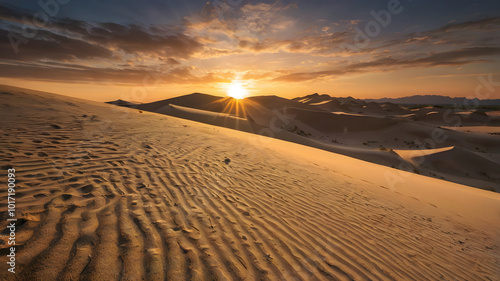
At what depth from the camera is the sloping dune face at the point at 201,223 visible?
2133 millimetres

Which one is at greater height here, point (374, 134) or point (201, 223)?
point (374, 134)

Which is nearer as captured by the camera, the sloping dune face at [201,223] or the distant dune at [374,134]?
the sloping dune face at [201,223]

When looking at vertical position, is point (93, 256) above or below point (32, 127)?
below

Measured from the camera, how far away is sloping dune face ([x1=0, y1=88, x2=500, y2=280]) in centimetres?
213

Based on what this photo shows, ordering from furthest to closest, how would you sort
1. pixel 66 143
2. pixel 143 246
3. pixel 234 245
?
pixel 66 143, pixel 234 245, pixel 143 246

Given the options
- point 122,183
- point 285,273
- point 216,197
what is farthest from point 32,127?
point 285,273

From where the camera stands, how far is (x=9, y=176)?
3.21m

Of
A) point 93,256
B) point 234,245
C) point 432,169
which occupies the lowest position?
point 432,169

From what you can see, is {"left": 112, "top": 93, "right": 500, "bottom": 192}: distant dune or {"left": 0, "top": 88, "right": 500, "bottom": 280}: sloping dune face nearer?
{"left": 0, "top": 88, "right": 500, "bottom": 280}: sloping dune face

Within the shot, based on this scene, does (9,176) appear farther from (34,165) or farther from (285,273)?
(285,273)

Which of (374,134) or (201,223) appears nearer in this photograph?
(201,223)

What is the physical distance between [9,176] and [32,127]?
3637 millimetres

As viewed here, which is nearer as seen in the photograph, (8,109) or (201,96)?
(8,109)

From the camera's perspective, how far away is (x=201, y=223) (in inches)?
117
